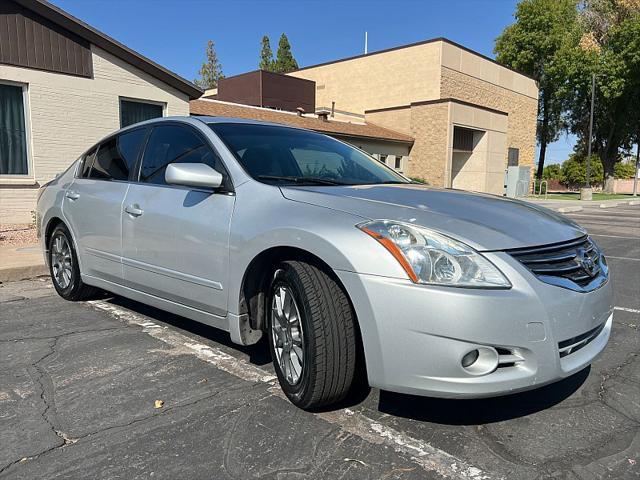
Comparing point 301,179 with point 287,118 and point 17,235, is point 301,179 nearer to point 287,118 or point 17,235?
point 17,235

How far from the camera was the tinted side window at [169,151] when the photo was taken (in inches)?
141

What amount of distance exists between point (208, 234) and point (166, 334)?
4.35 feet

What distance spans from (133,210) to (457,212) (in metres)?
2.37

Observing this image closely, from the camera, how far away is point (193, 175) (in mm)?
3070

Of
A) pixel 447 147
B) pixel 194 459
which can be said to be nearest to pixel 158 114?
pixel 194 459

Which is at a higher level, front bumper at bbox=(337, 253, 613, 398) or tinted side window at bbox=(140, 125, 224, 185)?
tinted side window at bbox=(140, 125, 224, 185)

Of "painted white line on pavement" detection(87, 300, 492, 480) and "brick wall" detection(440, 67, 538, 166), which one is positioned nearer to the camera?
"painted white line on pavement" detection(87, 300, 492, 480)

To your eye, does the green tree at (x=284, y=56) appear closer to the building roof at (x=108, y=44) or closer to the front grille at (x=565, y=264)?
the building roof at (x=108, y=44)

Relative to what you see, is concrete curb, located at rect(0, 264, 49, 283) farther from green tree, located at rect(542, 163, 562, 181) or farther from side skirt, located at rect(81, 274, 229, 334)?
green tree, located at rect(542, 163, 562, 181)

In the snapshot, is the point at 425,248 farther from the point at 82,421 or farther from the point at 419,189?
the point at 82,421

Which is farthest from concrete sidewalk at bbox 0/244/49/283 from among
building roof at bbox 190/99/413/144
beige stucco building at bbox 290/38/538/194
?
beige stucco building at bbox 290/38/538/194

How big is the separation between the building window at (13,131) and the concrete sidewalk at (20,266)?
3883 millimetres

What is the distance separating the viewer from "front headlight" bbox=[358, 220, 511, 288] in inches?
89.7

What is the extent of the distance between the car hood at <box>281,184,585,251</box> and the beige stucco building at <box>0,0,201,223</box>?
9590 millimetres
